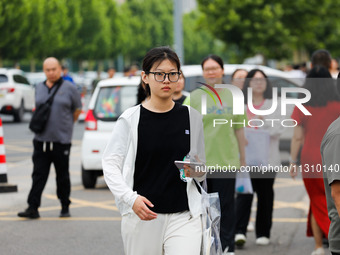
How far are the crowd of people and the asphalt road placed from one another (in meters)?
0.25

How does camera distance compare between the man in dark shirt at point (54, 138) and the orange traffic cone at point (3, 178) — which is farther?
the orange traffic cone at point (3, 178)

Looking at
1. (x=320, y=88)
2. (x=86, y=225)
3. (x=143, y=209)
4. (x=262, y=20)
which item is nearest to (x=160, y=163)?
(x=143, y=209)

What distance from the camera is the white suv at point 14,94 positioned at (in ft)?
88.4

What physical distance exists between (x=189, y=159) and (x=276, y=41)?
114 feet

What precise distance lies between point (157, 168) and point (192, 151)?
10.1 inches

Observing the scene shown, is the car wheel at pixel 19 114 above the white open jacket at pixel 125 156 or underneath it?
underneath

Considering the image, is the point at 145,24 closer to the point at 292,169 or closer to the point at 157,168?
the point at 292,169

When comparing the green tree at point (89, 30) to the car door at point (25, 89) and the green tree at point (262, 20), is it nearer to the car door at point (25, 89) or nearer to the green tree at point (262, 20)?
the green tree at point (262, 20)

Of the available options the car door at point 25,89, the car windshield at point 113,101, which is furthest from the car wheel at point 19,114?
the car windshield at point 113,101

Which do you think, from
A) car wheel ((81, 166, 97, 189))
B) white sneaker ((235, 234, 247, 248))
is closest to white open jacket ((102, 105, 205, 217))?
white sneaker ((235, 234, 247, 248))

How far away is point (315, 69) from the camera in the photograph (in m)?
7.07

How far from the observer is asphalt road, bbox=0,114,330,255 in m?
7.61

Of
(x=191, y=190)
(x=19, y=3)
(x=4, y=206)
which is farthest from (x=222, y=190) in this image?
(x=19, y=3)

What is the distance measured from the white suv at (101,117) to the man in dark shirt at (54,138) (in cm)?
227
